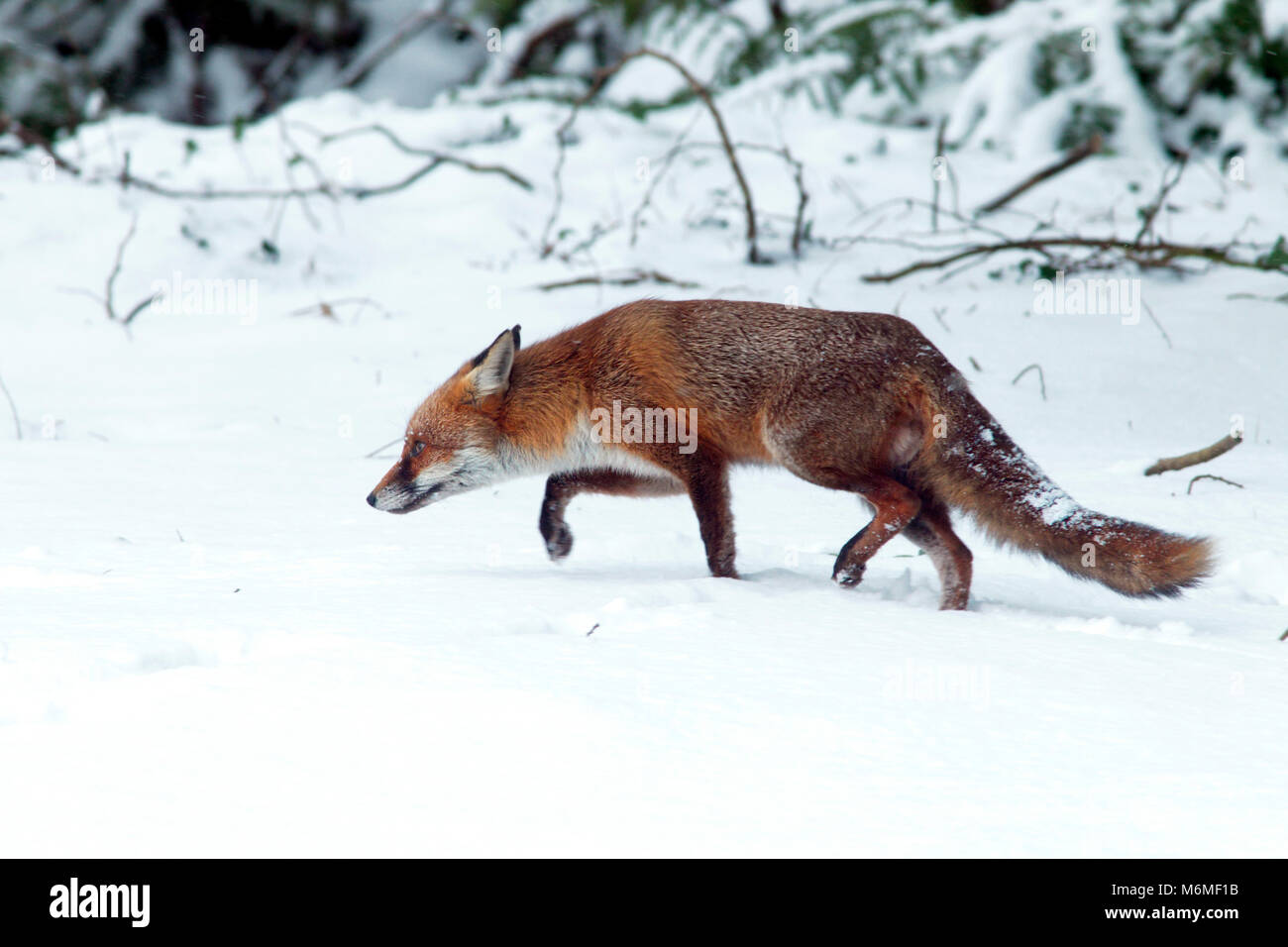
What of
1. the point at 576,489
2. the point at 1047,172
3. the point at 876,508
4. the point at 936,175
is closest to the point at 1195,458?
the point at 876,508

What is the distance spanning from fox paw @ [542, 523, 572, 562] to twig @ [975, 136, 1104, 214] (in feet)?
18.3

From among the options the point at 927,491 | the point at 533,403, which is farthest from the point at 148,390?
the point at 927,491

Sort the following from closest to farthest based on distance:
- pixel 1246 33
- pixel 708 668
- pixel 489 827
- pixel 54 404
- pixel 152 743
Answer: pixel 489 827
pixel 152 743
pixel 708 668
pixel 54 404
pixel 1246 33

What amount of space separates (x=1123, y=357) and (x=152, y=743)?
20.9 ft

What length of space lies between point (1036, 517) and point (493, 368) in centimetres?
210

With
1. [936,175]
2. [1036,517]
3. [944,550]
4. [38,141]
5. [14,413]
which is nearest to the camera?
[1036,517]

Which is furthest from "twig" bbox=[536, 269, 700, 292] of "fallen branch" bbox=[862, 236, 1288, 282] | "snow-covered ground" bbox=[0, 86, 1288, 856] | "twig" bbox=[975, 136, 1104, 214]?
"twig" bbox=[975, 136, 1104, 214]

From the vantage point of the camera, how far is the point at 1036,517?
4.04 metres

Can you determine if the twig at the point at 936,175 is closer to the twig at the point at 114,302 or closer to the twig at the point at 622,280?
the twig at the point at 622,280

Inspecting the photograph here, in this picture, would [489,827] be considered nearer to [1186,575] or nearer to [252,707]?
[252,707]

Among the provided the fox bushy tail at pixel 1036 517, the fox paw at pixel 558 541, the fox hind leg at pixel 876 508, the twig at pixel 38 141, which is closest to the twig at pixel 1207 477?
the fox bushy tail at pixel 1036 517

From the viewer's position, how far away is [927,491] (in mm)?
4316

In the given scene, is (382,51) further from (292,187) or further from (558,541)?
(558,541)

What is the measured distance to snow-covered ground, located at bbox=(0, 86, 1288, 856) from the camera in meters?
2.10
